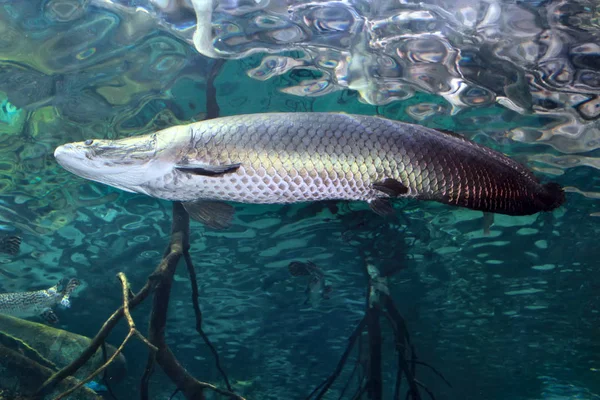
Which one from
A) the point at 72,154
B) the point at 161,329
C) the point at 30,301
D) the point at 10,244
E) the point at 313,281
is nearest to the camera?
the point at 72,154

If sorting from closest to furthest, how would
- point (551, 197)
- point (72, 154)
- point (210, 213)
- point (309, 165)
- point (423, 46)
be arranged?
point (551, 197) → point (309, 165) → point (72, 154) → point (210, 213) → point (423, 46)

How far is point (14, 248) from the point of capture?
12.3 meters

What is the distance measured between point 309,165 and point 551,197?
5.28 ft

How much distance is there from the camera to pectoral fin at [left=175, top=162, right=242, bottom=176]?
2.89 metres

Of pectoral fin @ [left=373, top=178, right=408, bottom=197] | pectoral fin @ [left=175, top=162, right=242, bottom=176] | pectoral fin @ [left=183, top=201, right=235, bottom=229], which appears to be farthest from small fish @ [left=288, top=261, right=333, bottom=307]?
pectoral fin @ [left=373, top=178, right=408, bottom=197]

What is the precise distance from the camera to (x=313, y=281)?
57.0 ft

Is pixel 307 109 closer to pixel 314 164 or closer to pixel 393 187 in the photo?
pixel 314 164

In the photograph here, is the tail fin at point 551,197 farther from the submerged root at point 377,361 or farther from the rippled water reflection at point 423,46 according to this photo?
the submerged root at point 377,361

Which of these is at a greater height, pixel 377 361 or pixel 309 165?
pixel 309 165

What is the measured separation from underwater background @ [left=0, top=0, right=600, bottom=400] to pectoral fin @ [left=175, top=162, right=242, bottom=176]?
3.17 m

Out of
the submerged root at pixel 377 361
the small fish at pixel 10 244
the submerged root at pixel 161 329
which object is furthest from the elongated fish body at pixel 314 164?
the small fish at pixel 10 244

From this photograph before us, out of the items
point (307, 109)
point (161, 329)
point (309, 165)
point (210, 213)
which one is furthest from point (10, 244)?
point (309, 165)

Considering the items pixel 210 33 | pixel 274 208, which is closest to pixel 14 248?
pixel 274 208

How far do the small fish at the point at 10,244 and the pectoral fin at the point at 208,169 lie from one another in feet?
38.3
